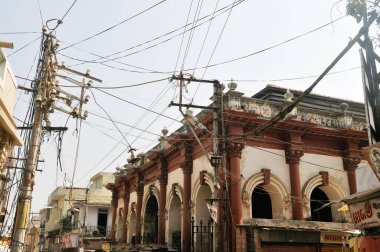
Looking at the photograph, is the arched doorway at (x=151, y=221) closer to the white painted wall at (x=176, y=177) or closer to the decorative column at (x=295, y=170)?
the white painted wall at (x=176, y=177)

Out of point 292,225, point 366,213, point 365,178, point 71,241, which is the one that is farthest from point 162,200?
point 71,241

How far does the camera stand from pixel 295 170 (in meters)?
16.7

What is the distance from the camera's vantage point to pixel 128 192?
2848 centimetres

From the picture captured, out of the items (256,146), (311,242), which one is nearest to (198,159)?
(256,146)

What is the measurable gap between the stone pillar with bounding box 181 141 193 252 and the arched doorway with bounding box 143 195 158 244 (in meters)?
6.04

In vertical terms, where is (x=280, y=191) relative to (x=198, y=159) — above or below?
below

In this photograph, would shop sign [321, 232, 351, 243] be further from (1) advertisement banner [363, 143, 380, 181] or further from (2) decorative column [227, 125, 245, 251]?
(1) advertisement banner [363, 143, 380, 181]

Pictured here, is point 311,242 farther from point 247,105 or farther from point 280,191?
point 247,105

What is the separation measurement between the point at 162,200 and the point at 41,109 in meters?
11.2

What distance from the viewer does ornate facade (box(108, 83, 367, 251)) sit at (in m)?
15.3

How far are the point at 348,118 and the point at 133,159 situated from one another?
10985 millimetres

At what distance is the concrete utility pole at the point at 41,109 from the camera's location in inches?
407

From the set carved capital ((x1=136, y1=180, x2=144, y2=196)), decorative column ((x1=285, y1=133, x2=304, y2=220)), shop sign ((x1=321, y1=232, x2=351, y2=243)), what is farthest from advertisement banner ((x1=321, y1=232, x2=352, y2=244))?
carved capital ((x1=136, y1=180, x2=144, y2=196))

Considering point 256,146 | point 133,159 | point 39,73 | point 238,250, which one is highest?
point 39,73
